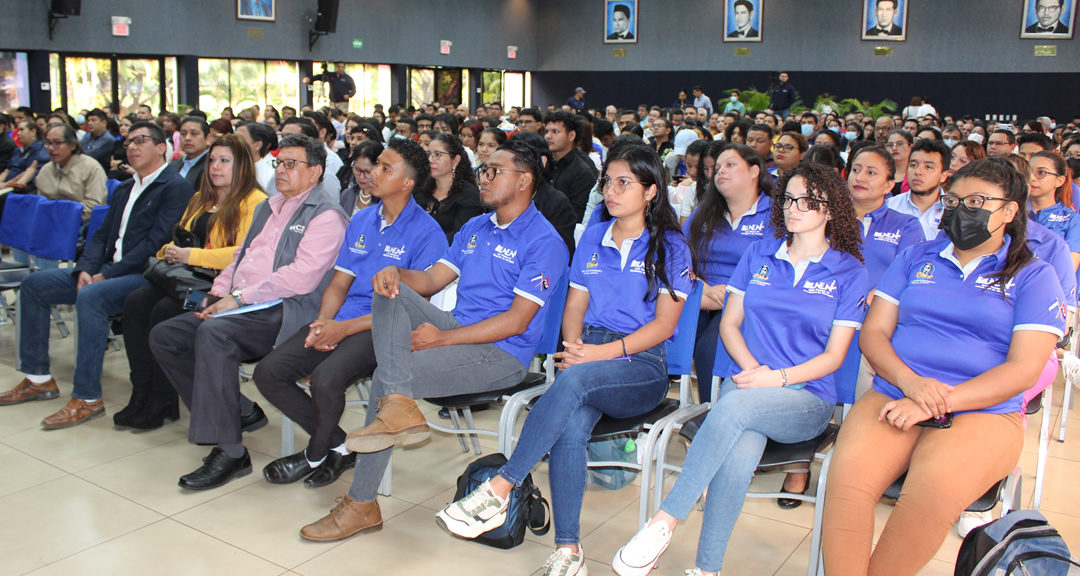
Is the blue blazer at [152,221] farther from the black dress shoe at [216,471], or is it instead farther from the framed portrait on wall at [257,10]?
the framed portrait on wall at [257,10]

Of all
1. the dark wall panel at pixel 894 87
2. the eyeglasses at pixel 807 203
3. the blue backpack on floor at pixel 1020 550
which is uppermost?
the dark wall panel at pixel 894 87


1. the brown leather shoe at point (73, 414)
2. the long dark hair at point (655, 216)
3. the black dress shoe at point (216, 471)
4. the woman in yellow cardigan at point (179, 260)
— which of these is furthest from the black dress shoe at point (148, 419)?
the long dark hair at point (655, 216)

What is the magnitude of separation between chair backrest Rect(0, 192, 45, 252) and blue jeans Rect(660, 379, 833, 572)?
390 cm

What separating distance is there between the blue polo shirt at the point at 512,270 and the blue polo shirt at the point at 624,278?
0.44 feet

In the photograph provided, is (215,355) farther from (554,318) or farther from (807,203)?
(807,203)

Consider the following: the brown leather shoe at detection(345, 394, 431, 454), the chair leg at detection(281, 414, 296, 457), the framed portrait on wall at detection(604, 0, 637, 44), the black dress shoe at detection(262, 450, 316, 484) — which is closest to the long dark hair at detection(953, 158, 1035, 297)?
the brown leather shoe at detection(345, 394, 431, 454)

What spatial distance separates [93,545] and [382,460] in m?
0.95

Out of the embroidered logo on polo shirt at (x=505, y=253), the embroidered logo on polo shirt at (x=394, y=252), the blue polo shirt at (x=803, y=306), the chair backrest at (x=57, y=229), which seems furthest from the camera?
the chair backrest at (x=57, y=229)

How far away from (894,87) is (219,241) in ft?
55.5

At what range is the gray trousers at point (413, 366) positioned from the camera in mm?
2646

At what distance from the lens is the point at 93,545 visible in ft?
8.71

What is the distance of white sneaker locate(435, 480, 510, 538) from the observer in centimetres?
239

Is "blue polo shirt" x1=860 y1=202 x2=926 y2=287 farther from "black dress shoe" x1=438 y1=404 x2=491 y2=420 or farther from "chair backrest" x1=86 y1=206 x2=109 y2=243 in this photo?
"chair backrest" x1=86 y1=206 x2=109 y2=243

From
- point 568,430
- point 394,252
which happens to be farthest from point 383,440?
point 394,252
